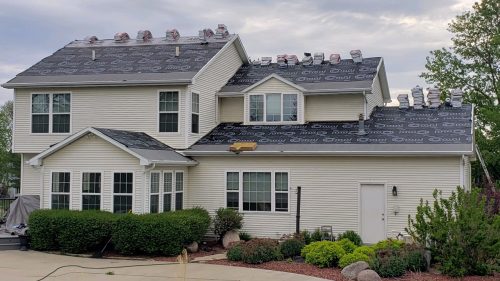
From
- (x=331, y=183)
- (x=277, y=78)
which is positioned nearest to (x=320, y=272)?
(x=331, y=183)

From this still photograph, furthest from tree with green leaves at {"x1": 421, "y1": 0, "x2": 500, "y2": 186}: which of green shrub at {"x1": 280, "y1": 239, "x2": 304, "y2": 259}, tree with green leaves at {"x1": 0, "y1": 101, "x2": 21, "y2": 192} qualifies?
tree with green leaves at {"x1": 0, "y1": 101, "x2": 21, "y2": 192}

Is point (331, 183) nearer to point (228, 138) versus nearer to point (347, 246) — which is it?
point (347, 246)

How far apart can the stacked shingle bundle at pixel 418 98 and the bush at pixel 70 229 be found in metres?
11.9

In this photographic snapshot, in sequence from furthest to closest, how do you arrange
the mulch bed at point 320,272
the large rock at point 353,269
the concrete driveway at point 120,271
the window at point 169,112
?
the window at point 169,112
the large rock at point 353,269
the concrete driveway at point 120,271
the mulch bed at point 320,272

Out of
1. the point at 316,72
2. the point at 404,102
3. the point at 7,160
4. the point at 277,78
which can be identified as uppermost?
the point at 316,72

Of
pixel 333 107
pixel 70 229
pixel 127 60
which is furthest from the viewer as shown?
pixel 127 60

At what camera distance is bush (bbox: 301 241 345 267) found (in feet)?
51.0

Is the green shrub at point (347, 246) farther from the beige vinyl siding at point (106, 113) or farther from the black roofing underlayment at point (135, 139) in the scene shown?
the beige vinyl siding at point (106, 113)

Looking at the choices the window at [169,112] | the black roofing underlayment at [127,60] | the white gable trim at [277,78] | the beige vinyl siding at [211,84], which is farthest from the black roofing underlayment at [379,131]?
the black roofing underlayment at [127,60]

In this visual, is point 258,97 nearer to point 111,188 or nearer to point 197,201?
point 197,201

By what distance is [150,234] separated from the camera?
1736 centimetres

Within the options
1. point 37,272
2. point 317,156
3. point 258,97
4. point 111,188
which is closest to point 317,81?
point 258,97

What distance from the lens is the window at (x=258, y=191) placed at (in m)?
20.6

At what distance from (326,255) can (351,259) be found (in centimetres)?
74
